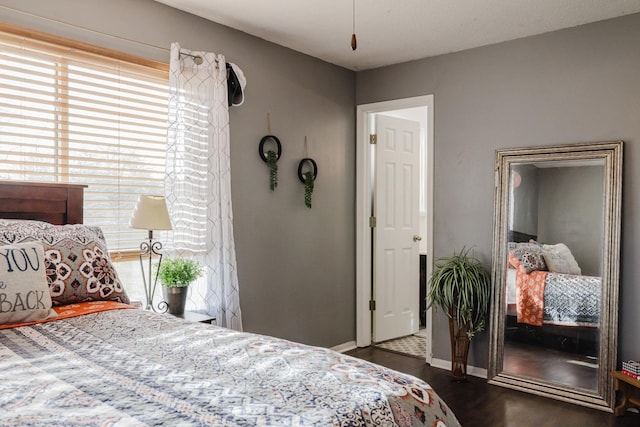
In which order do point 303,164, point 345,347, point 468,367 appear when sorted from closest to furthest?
point 468,367
point 303,164
point 345,347

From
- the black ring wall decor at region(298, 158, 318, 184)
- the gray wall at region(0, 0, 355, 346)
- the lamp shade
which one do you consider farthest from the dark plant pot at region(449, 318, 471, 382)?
the lamp shade

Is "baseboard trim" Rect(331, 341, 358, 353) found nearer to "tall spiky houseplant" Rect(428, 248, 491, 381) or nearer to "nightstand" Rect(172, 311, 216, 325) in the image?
"tall spiky houseplant" Rect(428, 248, 491, 381)

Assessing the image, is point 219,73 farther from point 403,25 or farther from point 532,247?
point 532,247

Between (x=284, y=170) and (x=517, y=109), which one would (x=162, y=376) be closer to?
(x=284, y=170)

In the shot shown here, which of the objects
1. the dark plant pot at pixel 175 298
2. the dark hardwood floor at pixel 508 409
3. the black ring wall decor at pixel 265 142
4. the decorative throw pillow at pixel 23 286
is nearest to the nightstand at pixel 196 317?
the dark plant pot at pixel 175 298

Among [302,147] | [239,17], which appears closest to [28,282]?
[239,17]

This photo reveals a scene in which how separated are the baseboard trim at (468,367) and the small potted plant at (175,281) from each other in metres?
2.23

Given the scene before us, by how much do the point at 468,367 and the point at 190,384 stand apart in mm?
3114

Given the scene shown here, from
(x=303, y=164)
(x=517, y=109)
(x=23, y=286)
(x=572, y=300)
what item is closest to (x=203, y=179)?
(x=303, y=164)

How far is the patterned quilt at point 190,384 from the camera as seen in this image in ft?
3.78

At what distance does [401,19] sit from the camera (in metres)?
3.36

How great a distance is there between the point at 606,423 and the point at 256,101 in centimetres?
309

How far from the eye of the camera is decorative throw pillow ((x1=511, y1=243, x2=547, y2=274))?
142 inches

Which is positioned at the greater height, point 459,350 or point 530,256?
point 530,256
